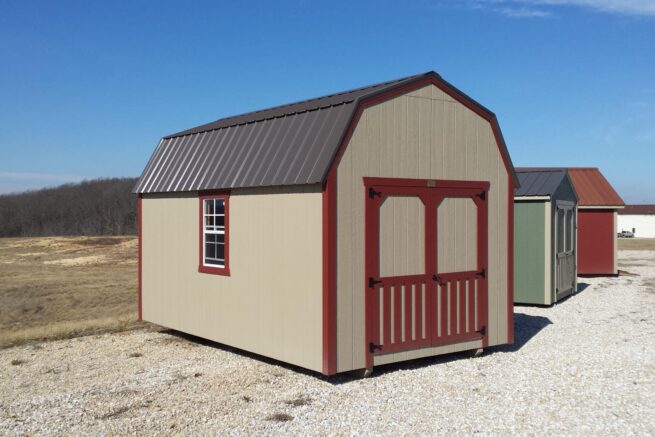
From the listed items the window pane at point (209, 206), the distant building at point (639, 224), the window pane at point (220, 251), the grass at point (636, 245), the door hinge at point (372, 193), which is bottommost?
the grass at point (636, 245)

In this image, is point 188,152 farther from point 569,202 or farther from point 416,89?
point 569,202

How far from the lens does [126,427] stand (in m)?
5.85

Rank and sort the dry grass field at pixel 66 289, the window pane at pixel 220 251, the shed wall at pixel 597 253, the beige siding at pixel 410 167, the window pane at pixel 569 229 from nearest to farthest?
1. the beige siding at pixel 410 167
2. the window pane at pixel 220 251
3. the dry grass field at pixel 66 289
4. the window pane at pixel 569 229
5. the shed wall at pixel 597 253

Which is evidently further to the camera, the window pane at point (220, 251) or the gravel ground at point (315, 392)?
the window pane at point (220, 251)

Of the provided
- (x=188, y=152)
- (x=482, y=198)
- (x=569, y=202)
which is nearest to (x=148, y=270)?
(x=188, y=152)

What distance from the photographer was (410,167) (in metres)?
8.20

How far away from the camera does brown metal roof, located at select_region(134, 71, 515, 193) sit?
7.61 metres

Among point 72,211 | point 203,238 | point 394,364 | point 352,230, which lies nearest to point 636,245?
point 394,364

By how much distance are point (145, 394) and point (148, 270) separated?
419 cm

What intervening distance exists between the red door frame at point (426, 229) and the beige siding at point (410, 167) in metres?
0.09

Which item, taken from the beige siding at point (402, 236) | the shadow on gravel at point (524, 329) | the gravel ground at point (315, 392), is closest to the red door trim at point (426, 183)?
the beige siding at point (402, 236)

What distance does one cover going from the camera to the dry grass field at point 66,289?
1203 cm

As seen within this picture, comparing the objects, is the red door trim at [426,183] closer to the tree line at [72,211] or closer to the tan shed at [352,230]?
the tan shed at [352,230]

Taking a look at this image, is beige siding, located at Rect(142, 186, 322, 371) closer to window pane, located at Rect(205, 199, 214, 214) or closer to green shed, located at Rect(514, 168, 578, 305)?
window pane, located at Rect(205, 199, 214, 214)
